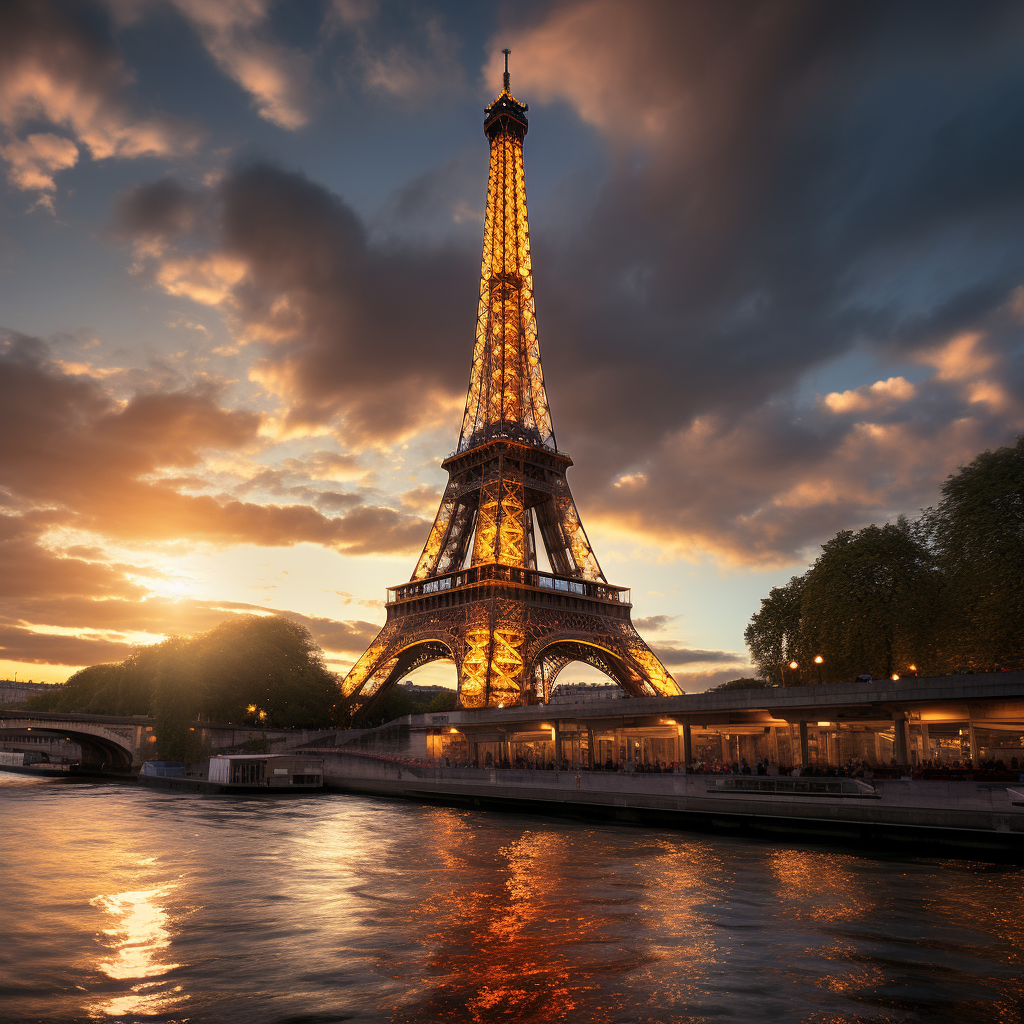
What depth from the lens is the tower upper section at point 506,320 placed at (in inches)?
3167

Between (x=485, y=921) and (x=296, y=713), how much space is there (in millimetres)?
69327

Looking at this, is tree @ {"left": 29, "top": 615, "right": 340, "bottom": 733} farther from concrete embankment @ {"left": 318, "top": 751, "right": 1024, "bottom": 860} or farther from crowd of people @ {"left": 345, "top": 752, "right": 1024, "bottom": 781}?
concrete embankment @ {"left": 318, "top": 751, "right": 1024, "bottom": 860}

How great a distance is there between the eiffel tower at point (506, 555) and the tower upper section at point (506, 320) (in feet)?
0.41

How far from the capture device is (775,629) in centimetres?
6856

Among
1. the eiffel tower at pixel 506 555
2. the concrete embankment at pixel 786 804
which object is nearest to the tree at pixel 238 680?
the eiffel tower at pixel 506 555

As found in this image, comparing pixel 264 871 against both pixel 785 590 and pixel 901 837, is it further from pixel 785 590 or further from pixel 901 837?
pixel 785 590

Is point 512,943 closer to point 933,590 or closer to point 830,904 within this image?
point 830,904

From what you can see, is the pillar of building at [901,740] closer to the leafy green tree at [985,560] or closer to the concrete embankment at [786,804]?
the concrete embankment at [786,804]

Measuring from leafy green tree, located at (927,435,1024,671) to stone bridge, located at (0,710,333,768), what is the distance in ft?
170

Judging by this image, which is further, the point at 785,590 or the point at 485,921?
the point at 785,590

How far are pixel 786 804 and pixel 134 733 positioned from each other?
67.6 meters

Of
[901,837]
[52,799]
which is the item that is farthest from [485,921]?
[52,799]

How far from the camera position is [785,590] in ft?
229

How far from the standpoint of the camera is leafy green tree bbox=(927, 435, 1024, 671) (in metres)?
40.1
